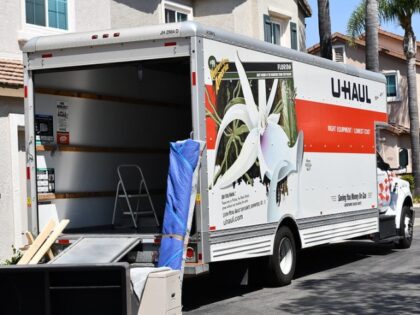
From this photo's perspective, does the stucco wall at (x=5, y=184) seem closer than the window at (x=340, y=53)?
Yes

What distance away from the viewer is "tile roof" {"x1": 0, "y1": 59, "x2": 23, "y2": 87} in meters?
12.2

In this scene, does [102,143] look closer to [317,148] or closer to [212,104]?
[212,104]

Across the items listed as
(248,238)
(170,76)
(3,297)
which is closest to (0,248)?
(170,76)

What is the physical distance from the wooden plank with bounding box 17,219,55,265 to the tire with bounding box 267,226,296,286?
118 inches

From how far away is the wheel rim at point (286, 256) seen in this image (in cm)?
1034

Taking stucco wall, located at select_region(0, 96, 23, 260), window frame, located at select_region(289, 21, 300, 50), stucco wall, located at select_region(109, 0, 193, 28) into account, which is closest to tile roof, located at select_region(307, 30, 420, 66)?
window frame, located at select_region(289, 21, 300, 50)

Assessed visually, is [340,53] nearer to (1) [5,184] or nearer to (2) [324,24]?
(2) [324,24]

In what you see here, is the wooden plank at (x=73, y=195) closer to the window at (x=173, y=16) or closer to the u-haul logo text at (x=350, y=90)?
the u-haul logo text at (x=350, y=90)

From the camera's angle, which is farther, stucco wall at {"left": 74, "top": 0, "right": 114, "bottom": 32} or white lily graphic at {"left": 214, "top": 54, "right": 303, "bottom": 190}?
stucco wall at {"left": 74, "top": 0, "right": 114, "bottom": 32}

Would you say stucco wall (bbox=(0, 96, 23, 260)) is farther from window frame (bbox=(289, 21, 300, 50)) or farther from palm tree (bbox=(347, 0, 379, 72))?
palm tree (bbox=(347, 0, 379, 72))

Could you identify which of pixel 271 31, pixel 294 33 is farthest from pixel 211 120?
pixel 294 33

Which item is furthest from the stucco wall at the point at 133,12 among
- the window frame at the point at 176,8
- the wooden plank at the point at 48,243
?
the wooden plank at the point at 48,243

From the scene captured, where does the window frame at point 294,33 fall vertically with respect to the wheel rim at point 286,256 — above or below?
above

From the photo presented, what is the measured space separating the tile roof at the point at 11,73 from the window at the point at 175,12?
621cm
